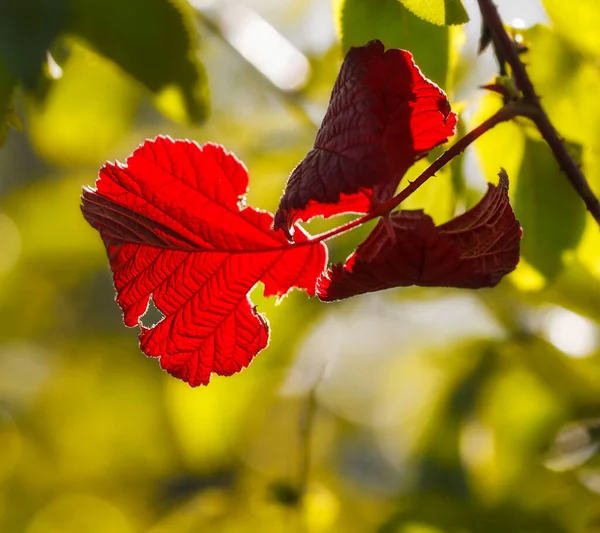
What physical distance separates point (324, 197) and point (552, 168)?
0.41 metres

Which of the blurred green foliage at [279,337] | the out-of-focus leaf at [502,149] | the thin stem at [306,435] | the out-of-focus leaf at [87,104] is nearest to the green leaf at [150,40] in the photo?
the blurred green foliage at [279,337]

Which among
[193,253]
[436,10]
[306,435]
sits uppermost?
[436,10]

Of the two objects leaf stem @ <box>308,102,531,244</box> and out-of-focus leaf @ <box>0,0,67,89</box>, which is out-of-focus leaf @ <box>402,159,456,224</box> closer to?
leaf stem @ <box>308,102,531,244</box>

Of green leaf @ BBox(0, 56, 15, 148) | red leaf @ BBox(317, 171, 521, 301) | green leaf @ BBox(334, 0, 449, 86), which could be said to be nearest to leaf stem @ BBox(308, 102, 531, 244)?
red leaf @ BBox(317, 171, 521, 301)

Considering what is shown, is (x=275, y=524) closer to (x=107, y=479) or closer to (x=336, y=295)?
(x=107, y=479)

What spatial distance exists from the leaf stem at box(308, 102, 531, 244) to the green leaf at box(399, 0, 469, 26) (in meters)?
0.07

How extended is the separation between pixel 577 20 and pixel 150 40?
1.38 ft

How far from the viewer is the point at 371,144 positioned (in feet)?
1.42

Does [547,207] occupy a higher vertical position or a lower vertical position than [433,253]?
higher

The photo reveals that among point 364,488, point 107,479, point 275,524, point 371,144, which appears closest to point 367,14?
point 371,144

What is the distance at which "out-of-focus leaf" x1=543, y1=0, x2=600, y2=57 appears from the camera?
727 millimetres

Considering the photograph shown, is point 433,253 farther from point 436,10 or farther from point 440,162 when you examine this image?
point 436,10

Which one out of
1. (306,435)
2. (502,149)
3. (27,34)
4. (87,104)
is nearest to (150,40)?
(27,34)

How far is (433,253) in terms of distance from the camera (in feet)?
1.46
